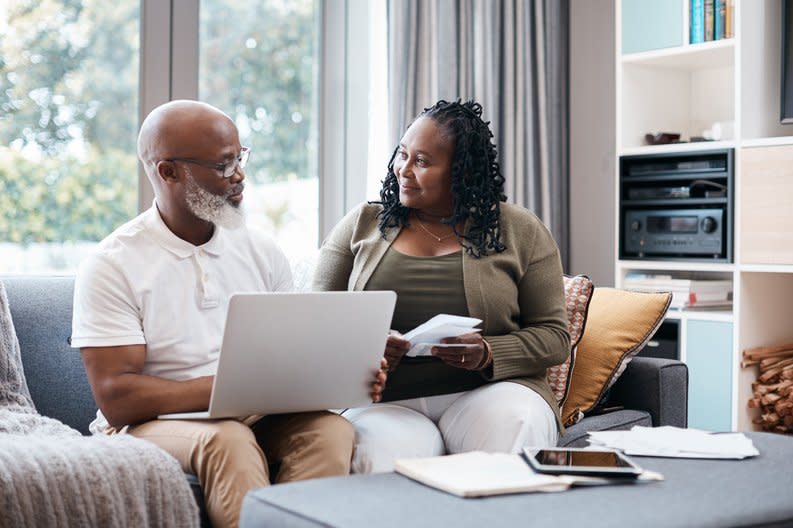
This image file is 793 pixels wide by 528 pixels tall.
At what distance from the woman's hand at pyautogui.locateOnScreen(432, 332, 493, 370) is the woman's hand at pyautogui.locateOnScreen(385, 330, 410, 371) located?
0.07 meters

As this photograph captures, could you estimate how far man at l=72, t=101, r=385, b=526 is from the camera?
1.75 m

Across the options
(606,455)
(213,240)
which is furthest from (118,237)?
(606,455)

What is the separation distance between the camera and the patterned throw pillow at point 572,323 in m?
2.35

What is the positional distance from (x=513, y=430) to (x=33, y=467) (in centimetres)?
93

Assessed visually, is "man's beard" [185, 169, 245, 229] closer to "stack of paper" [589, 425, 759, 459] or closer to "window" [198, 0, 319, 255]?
"stack of paper" [589, 425, 759, 459]

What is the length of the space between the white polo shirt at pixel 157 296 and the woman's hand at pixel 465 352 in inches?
17.5

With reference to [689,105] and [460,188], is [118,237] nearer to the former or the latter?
[460,188]

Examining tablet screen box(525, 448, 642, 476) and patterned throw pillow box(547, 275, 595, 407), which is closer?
tablet screen box(525, 448, 642, 476)

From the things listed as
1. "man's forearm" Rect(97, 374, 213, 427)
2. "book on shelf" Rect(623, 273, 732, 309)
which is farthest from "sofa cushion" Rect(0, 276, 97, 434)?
"book on shelf" Rect(623, 273, 732, 309)

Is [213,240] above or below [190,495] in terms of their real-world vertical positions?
above

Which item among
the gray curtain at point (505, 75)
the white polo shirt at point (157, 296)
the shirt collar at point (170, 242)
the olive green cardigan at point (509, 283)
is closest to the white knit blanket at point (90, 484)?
the white polo shirt at point (157, 296)

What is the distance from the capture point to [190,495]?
5.50 feet

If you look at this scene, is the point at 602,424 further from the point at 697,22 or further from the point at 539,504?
the point at 697,22

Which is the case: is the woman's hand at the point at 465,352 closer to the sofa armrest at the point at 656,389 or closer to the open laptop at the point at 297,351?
the open laptop at the point at 297,351
